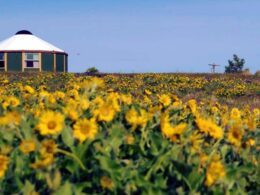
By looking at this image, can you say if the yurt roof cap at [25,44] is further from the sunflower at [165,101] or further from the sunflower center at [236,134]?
the sunflower center at [236,134]

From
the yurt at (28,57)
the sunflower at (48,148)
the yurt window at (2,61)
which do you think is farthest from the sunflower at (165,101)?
the yurt window at (2,61)

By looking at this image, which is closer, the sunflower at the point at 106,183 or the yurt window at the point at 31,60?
the sunflower at the point at 106,183

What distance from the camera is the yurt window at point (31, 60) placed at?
1911 inches

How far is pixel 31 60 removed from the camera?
48.6 meters

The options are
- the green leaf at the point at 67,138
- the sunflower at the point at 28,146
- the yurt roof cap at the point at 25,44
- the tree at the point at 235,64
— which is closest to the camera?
the sunflower at the point at 28,146

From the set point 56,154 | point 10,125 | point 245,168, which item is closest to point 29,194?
point 56,154

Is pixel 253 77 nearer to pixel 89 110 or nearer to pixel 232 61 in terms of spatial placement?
pixel 89 110

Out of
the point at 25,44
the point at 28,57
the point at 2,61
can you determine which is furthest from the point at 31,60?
the point at 2,61

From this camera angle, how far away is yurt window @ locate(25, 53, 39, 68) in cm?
4853

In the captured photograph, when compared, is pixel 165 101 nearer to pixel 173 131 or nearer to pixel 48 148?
pixel 173 131

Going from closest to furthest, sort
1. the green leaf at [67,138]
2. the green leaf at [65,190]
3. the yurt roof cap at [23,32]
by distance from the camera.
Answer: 1. the green leaf at [65,190]
2. the green leaf at [67,138]
3. the yurt roof cap at [23,32]

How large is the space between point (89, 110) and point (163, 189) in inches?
32.5

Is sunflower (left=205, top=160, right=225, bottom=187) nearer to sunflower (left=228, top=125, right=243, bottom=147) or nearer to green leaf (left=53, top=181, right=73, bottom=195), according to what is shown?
sunflower (left=228, top=125, right=243, bottom=147)

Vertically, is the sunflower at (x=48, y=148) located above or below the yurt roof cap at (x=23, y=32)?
below
